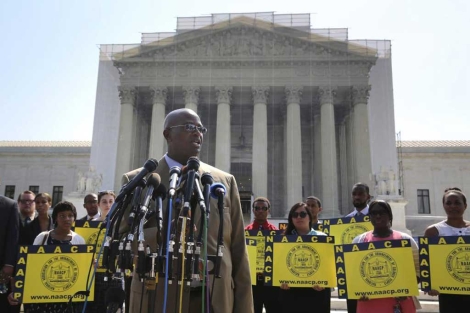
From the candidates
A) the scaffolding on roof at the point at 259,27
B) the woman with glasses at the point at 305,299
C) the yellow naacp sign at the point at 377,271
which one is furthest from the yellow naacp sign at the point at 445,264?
the scaffolding on roof at the point at 259,27

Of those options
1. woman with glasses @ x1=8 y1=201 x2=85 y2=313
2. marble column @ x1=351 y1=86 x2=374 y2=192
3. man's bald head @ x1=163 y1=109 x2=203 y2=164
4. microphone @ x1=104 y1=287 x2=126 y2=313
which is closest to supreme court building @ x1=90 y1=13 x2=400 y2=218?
marble column @ x1=351 y1=86 x2=374 y2=192

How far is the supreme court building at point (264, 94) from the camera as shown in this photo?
117ft

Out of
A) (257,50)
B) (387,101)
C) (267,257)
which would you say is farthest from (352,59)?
(267,257)

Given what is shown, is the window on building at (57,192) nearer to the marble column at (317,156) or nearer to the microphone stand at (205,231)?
the marble column at (317,156)

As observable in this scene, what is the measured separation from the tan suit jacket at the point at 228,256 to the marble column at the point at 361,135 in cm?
3277

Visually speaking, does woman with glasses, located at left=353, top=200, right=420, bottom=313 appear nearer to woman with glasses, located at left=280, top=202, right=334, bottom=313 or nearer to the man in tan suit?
woman with glasses, located at left=280, top=202, right=334, bottom=313

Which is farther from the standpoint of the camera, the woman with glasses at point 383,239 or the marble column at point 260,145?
the marble column at point 260,145

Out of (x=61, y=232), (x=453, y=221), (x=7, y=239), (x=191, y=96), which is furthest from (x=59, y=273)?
(x=191, y=96)

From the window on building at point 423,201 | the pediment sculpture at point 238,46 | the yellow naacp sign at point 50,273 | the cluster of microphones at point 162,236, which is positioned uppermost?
the pediment sculpture at point 238,46

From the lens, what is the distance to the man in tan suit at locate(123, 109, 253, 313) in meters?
3.10

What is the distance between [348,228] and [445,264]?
7.80 ft

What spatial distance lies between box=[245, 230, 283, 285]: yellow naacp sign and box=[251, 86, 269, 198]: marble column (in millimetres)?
26470

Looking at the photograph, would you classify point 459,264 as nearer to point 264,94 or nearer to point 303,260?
point 303,260

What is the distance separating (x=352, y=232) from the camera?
7770 mm
